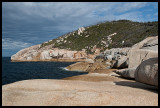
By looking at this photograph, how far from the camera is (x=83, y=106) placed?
309 inches

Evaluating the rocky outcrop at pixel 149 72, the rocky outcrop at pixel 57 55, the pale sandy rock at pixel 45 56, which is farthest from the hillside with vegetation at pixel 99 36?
the rocky outcrop at pixel 149 72

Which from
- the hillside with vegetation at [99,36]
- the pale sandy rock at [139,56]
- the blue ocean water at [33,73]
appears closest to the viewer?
the pale sandy rock at [139,56]

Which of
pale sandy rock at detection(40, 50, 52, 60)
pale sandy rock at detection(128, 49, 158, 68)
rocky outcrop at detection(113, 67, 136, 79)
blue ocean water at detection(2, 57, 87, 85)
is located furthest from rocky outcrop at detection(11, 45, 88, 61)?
rocky outcrop at detection(113, 67, 136, 79)

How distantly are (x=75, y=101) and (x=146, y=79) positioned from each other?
5223mm

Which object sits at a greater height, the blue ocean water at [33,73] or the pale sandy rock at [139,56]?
the pale sandy rock at [139,56]

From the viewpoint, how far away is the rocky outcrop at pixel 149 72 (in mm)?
10469

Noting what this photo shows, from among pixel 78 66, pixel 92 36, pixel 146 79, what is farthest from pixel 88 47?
pixel 146 79

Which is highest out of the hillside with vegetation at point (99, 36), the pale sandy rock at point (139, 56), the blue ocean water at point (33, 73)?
the hillside with vegetation at point (99, 36)

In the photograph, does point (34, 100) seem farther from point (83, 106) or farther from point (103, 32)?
point (103, 32)

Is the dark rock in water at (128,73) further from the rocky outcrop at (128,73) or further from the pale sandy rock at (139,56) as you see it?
the pale sandy rock at (139,56)

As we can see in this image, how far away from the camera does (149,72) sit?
10883 millimetres

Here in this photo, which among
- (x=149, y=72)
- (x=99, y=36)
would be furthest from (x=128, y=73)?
(x=99, y=36)

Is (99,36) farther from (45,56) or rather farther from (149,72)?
(149,72)

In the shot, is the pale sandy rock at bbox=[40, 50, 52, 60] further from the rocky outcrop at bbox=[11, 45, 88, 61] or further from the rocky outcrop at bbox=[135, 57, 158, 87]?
the rocky outcrop at bbox=[135, 57, 158, 87]
